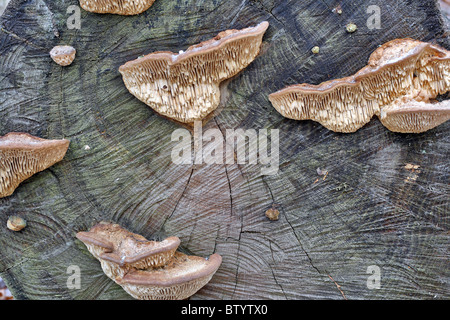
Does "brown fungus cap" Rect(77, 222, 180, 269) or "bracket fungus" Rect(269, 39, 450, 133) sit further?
"brown fungus cap" Rect(77, 222, 180, 269)

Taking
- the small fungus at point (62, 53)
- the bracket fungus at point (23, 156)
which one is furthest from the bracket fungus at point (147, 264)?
the small fungus at point (62, 53)

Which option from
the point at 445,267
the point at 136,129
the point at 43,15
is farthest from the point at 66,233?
the point at 445,267

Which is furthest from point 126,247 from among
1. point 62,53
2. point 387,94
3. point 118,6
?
point 387,94

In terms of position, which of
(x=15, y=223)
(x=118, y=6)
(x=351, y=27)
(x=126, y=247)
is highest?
(x=118, y=6)

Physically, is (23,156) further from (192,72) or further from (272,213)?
(272,213)

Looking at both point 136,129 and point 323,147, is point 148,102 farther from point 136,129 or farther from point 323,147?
point 323,147

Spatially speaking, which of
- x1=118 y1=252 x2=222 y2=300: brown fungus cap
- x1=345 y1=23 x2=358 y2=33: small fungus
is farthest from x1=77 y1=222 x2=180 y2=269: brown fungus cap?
x1=345 y1=23 x2=358 y2=33: small fungus

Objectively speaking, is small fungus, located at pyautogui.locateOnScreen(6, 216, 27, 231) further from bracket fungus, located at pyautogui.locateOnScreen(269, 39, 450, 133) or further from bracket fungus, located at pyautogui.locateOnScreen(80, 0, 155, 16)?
bracket fungus, located at pyautogui.locateOnScreen(269, 39, 450, 133)
